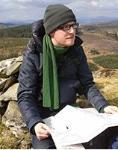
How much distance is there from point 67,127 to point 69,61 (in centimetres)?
113

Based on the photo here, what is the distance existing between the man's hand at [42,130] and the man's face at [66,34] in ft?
3.29

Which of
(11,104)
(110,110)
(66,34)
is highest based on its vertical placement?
(66,34)

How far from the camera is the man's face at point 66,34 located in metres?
4.46

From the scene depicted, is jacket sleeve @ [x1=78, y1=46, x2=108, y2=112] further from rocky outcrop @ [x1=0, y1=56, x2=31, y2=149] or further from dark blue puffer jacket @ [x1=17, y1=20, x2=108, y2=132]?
rocky outcrop @ [x1=0, y1=56, x2=31, y2=149]

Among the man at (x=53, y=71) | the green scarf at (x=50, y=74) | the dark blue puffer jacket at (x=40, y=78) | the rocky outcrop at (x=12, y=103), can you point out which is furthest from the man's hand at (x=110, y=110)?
the rocky outcrop at (x=12, y=103)

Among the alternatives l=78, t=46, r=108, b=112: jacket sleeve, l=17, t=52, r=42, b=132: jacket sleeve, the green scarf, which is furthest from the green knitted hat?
l=78, t=46, r=108, b=112: jacket sleeve

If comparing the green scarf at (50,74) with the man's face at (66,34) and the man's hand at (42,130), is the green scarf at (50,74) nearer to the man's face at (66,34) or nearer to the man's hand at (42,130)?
the man's face at (66,34)

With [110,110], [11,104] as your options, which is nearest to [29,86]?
[110,110]

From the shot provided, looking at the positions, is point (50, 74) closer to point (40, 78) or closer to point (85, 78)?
point (40, 78)

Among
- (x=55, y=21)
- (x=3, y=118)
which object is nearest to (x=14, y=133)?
(x=3, y=118)

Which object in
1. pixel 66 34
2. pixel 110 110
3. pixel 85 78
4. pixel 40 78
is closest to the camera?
pixel 110 110

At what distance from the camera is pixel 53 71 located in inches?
184

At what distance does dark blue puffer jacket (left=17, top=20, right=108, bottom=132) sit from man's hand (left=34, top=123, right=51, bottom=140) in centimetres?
36

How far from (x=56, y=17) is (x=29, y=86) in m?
0.84
